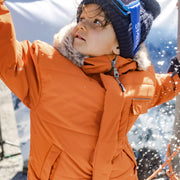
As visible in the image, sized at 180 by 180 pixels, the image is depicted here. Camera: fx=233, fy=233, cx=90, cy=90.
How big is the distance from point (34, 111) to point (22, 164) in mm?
1525

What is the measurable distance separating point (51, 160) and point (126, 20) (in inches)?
31.3

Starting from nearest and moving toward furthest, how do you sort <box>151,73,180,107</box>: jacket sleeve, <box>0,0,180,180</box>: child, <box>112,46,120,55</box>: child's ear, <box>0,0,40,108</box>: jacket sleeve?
1. <box>0,0,40,108</box>: jacket sleeve
2. <box>0,0,180,180</box>: child
3. <box>112,46,120,55</box>: child's ear
4. <box>151,73,180,107</box>: jacket sleeve

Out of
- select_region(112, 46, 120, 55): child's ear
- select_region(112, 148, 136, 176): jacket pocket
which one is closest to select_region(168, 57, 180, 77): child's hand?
select_region(112, 46, 120, 55): child's ear

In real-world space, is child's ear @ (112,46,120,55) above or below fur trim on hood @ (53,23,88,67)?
below

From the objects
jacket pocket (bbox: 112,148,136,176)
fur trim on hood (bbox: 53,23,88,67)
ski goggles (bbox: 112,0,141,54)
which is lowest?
jacket pocket (bbox: 112,148,136,176)

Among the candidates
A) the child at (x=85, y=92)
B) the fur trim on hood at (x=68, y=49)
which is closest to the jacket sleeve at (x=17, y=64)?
the child at (x=85, y=92)

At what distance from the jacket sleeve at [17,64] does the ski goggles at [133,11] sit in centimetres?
45

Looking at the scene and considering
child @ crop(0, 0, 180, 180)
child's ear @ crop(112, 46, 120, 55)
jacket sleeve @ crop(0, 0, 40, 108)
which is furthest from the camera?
child's ear @ crop(112, 46, 120, 55)

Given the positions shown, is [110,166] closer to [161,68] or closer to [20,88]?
[20,88]

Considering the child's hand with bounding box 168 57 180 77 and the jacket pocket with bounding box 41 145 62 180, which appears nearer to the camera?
the jacket pocket with bounding box 41 145 62 180

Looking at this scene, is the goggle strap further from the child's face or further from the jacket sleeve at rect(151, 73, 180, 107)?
the jacket sleeve at rect(151, 73, 180, 107)

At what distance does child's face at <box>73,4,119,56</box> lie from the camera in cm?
115

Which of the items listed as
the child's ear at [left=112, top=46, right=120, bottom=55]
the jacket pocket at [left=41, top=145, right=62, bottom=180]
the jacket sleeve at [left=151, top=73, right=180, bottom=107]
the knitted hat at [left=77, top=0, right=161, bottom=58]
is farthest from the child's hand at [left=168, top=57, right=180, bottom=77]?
the jacket pocket at [left=41, top=145, right=62, bottom=180]

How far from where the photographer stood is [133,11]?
117 cm
